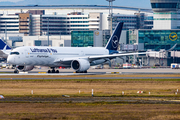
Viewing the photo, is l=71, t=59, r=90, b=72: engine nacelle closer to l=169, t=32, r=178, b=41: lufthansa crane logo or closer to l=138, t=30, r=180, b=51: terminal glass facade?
l=138, t=30, r=180, b=51: terminal glass facade

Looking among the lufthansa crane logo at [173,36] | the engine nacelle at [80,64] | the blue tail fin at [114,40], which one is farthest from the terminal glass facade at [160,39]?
the engine nacelle at [80,64]

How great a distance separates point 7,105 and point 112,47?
59410 mm

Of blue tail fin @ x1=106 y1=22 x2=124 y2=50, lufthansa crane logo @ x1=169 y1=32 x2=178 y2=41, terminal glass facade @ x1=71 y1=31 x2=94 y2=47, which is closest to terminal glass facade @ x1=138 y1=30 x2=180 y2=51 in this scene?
lufthansa crane logo @ x1=169 y1=32 x2=178 y2=41

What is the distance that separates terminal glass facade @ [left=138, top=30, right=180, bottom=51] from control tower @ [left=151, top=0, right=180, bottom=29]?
383cm

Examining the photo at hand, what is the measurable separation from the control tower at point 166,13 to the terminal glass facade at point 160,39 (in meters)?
3.83

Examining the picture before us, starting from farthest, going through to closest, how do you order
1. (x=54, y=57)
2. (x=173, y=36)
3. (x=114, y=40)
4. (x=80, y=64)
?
(x=173, y=36) → (x=114, y=40) → (x=54, y=57) → (x=80, y=64)

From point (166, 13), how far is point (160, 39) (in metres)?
12.0

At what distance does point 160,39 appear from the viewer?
161m

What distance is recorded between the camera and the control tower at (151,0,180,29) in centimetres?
15912

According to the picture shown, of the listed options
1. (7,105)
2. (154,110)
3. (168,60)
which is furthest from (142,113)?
(168,60)

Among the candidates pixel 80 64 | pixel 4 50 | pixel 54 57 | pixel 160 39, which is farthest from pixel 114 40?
pixel 160 39

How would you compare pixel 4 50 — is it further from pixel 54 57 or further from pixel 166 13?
pixel 166 13

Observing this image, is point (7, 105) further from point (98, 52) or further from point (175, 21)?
point (175, 21)

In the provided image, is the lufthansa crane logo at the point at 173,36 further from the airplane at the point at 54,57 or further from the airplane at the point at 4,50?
the airplane at the point at 54,57
